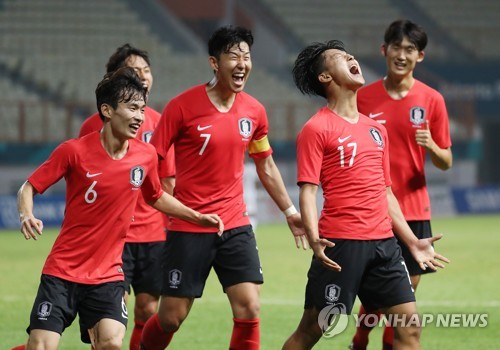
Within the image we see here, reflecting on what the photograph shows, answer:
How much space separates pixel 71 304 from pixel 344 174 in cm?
178

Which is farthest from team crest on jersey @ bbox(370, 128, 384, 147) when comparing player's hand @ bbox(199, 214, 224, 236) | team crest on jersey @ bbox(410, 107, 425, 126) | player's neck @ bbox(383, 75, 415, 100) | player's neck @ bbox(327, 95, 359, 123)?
player's neck @ bbox(383, 75, 415, 100)

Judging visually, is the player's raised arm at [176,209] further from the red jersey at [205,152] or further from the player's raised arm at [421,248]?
the player's raised arm at [421,248]

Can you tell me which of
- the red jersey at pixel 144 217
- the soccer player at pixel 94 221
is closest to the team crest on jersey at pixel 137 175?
the soccer player at pixel 94 221

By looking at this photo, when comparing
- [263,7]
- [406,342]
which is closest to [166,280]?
[406,342]

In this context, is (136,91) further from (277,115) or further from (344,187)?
(277,115)

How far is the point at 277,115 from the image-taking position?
30656 millimetres

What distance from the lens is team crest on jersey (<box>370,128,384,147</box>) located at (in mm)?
6875

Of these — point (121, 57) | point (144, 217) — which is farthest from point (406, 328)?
point (121, 57)

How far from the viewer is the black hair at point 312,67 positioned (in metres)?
6.92

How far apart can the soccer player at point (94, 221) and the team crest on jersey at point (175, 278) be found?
1.00 m

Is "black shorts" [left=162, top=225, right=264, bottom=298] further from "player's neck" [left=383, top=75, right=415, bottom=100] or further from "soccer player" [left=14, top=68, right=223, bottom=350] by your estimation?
"player's neck" [left=383, top=75, right=415, bottom=100]

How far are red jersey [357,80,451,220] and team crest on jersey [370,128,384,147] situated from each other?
1524 millimetres

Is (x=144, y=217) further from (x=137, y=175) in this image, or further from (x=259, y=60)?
(x=259, y=60)

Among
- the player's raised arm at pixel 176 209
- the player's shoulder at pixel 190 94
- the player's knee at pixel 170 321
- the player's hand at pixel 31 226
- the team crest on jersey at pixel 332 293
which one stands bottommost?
the player's knee at pixel 170 321
